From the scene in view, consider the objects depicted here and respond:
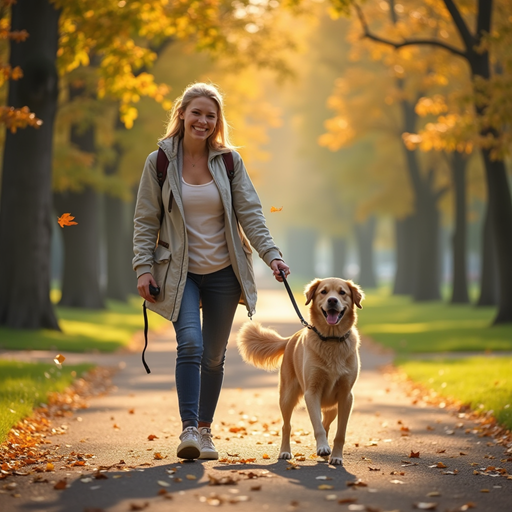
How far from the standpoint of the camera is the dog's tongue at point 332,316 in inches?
237

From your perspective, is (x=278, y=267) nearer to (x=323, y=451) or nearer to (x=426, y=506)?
(x=323, y=451)

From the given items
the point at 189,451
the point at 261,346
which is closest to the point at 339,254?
the point at 261,346

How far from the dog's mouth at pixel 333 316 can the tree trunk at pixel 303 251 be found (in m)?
56.7

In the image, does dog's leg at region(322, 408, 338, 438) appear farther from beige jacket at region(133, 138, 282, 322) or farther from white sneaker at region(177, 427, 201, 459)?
white sneaker at region(177, 427, 201, 459)

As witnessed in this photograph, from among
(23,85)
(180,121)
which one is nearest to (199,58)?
(23,85)

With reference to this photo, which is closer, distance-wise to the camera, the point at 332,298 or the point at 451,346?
the point at 332,298

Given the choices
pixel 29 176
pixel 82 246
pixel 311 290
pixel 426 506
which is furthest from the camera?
pixel 82 246

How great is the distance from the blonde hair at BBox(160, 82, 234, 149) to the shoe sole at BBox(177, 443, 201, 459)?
2102 mm

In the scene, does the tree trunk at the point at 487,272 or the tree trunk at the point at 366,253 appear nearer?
the tree trunk at the point at 487,272

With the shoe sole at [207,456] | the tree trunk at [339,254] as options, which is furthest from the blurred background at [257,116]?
the tree trunk at [339,254]

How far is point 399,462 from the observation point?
610 cm

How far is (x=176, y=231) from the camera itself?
5949mm

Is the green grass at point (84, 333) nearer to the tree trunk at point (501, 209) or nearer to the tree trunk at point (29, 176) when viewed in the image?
the tree trunk at point (29, 176)

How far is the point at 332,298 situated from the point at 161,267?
121 centimetres
